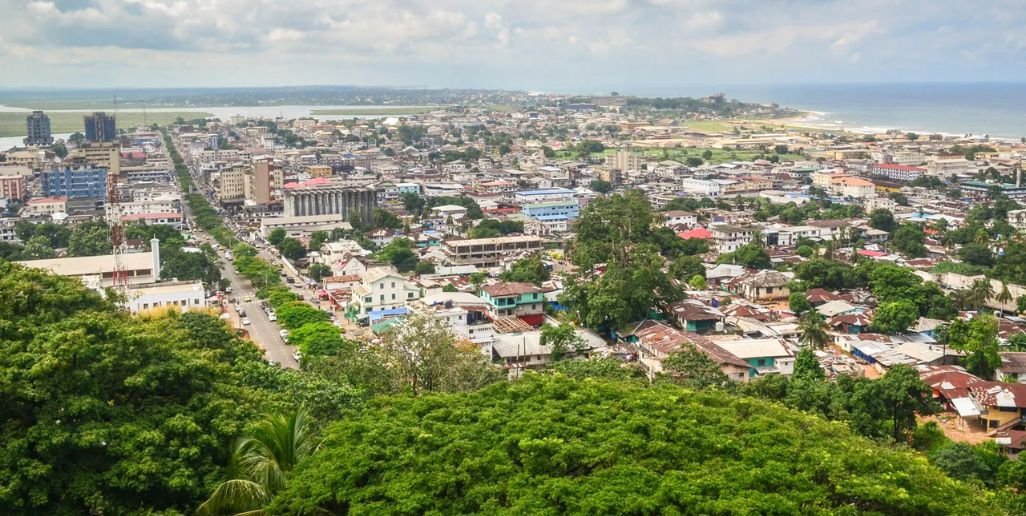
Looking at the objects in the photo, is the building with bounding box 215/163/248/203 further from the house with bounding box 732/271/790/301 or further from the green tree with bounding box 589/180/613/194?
the house with bounding box 732/271/790/301

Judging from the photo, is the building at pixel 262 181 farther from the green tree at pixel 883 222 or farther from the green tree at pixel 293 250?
the green tree at pixel 883 222

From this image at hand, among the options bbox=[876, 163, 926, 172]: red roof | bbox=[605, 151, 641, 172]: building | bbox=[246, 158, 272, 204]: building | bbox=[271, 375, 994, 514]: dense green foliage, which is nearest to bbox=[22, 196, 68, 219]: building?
bbox=[246, 158, 272, 204]: building

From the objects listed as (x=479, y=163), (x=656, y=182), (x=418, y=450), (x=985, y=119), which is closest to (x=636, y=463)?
(x=418, y=450)

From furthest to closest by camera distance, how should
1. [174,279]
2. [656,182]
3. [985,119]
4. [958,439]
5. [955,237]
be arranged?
[985,119]
[656,182]
[955,237]
[174,279]
[958,439]

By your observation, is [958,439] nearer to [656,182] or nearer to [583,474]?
[583,474]

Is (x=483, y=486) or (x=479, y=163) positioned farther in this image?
(x=479, y=163)

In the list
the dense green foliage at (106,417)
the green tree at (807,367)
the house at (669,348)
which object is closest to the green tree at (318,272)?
the house at (669,348)

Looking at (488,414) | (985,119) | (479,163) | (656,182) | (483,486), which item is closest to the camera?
(483,486)

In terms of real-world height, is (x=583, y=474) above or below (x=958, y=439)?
above
